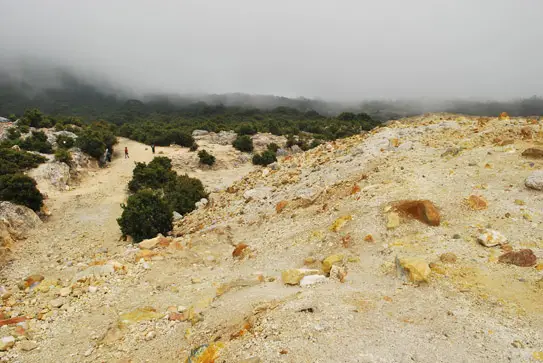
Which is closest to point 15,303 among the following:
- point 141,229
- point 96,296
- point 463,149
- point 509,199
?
point 96,296

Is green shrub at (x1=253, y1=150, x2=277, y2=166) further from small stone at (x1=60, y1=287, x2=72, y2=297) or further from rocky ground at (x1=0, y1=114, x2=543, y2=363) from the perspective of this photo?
small stone at (x1=60, y1=287, x2=72, y2=297)

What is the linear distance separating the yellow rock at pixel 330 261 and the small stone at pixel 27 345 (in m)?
6.12

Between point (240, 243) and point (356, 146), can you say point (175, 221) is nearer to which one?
point (240, 243)

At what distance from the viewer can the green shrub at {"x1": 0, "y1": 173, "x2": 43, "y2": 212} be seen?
16094 millimetres

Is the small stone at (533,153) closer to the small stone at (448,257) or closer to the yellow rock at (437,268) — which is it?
the small stone at (448,257)

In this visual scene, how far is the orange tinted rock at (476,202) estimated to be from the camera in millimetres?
7754

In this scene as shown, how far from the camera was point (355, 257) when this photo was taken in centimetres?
705

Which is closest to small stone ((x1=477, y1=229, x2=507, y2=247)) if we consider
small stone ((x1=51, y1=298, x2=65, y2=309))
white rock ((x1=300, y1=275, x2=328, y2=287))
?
white rock ((x1=300, y1=275, x2=328, y2=287))

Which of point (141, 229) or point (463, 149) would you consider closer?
point (463, 149)

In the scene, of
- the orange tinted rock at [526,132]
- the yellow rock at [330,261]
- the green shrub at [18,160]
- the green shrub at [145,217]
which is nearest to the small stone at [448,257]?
the yellow rock at [330,261]

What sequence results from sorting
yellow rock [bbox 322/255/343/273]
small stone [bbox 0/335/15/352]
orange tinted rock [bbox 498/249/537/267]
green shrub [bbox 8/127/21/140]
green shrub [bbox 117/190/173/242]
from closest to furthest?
1. orange tinted rock [bbox 498/249/537/267]
2. small stone [bbox 0/335/15/352]
3. yellow rock [bbox 322/255/343/273]
4. green shrub [bbox 117/190/173/242]
5. green shrub [bbox 8/127/21/140]

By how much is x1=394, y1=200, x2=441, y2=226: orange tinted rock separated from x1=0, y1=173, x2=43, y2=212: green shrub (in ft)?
60.1

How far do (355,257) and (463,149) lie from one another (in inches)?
290

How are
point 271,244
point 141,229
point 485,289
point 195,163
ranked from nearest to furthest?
1. point 485,289
2. point 271,244
3. point 141,229
4. point 195,163
